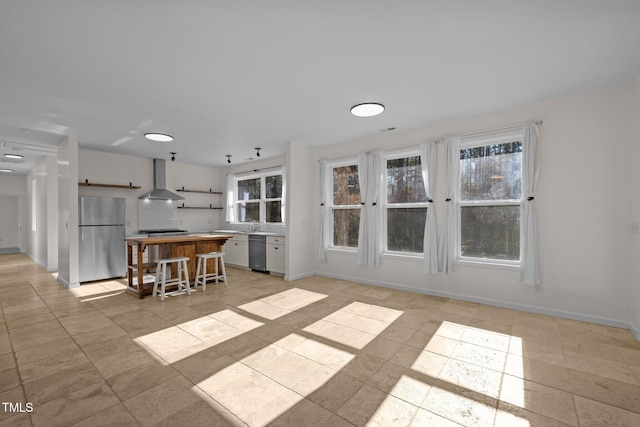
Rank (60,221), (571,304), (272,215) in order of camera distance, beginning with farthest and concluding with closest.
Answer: (272,215), (60,221), (571,304)

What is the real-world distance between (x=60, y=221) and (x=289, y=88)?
5.22 meters

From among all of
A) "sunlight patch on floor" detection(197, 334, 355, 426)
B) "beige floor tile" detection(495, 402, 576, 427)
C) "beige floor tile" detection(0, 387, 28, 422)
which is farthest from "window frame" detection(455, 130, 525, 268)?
"beige floor tile" detection(0, 387, 28, 422)

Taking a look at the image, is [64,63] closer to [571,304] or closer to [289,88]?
[289,88]

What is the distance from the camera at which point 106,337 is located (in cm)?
295

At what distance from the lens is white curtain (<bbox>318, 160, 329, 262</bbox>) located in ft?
19.0

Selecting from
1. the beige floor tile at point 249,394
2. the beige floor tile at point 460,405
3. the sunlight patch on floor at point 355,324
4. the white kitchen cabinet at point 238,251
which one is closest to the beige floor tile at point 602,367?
the beige floor tile at point 460,405

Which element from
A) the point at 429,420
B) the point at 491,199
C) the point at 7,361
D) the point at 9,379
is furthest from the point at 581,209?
the point at 7,361

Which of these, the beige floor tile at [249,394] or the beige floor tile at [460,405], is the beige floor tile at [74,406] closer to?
the beige floor tile at [249,394]

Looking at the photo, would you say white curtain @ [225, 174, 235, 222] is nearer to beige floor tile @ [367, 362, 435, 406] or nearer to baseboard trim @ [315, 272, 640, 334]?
baseboard trim @ [315, 272, 640, 334]

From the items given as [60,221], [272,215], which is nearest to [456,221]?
[272,215]

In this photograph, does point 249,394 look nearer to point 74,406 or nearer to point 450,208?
point 74,406

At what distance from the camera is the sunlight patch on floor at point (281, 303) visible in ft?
12.2

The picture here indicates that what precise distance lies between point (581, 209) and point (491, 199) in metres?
0.95

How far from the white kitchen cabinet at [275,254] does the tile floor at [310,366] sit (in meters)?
1.92
